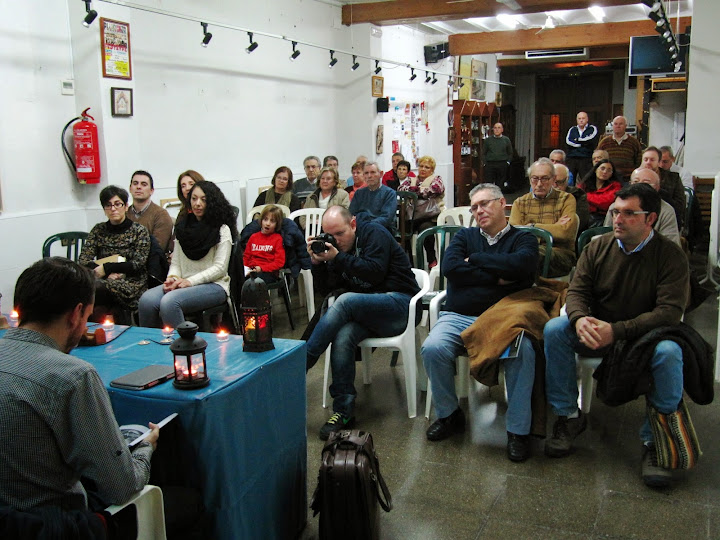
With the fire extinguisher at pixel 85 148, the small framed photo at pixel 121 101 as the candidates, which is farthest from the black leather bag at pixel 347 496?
the small framed photo at pixel 121 101

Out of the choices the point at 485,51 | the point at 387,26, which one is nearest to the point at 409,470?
the point at 387,26

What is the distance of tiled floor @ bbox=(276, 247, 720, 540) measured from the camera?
7.69 feet

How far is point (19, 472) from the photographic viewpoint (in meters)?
1.38

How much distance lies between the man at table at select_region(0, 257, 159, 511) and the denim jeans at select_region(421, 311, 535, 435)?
1.64m

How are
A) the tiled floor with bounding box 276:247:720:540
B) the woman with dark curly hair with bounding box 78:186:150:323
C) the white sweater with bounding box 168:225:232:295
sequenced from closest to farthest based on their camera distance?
the tiled floor with bounding box 276:247:720:540
the woman with dark curly hair with bounding box 78:186:150:323
the white sweater with bounding box 168:225:232:295

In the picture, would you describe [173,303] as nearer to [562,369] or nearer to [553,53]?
[562,369]

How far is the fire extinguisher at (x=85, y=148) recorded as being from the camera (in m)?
4.82

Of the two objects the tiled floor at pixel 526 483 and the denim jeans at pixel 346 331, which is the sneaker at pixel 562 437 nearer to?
the tiled floor at pixel 526 483

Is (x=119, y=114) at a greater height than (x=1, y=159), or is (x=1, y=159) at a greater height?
(x=119, y=114)

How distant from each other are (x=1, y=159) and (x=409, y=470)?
331cm

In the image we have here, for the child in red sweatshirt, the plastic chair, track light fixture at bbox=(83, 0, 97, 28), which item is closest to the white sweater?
the child in red sweatshirt

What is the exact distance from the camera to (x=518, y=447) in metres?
2.83

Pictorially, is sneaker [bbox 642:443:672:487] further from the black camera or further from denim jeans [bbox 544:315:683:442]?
the black camera

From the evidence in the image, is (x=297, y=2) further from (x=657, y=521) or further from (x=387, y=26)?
(x=657, y=521)
